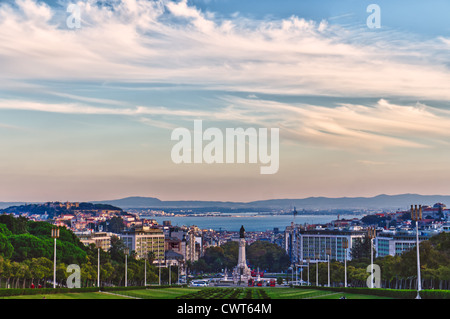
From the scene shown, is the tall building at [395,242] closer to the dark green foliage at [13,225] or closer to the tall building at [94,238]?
the tall building at [94,238]

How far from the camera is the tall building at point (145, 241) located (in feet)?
545

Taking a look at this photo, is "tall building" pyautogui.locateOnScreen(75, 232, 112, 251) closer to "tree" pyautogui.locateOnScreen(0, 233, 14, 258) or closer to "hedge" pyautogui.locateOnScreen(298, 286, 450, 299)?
"tree" pyautogui.locateOnScreen(0, 233, 14, 258)

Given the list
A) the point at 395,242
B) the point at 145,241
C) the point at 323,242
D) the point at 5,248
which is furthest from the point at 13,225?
the point at 323,242

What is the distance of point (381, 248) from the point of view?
142 metres

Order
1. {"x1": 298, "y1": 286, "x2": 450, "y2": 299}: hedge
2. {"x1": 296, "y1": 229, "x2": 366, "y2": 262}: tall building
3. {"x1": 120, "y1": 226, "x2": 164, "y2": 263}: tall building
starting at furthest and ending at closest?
{"x1": 296, "y1": 229, "x2": 366, "y2": 262}: tall building, {"x1": 120, "y1": 226, "x2": 164, "y2": 263}: tall building, {"x1": 298, "y1": 286, "x2": 450, "y2": 299}: hedge

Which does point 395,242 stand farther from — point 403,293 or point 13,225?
point 403,293

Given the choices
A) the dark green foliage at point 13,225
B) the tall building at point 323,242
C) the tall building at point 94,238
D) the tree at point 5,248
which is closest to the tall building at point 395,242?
the tall building at point 323,242

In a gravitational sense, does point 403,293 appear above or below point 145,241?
above

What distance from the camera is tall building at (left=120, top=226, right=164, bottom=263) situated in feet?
545

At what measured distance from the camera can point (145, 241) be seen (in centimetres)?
16925

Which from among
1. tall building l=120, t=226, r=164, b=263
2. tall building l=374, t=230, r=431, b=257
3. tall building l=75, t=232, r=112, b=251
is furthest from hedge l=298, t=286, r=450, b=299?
tall building l=120, t=226, r=164, b=263
